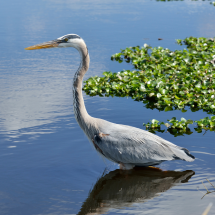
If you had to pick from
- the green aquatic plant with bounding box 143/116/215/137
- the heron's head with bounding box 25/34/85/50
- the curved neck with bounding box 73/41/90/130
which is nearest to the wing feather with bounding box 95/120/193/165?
the curved neck with bounding box 73/41/90/130

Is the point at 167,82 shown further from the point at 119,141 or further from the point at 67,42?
the point at 67,42

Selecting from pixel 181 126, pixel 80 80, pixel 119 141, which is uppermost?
pixel 80 80

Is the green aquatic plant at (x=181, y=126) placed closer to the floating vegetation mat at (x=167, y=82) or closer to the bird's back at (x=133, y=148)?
the floating vegetation mat at (x=167, y=82)

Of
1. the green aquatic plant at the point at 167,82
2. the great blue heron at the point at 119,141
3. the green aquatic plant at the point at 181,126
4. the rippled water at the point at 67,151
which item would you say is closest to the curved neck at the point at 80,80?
the great blue heron at the point at 119,141

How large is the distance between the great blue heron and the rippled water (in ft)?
1.32

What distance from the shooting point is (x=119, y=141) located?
5.85 meters

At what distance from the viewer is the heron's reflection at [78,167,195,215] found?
529 centimetres

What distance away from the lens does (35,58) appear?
13.3 meters

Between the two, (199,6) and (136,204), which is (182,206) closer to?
(136,204)

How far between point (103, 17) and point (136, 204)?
1729 centimetres

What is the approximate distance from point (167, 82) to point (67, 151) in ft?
13.7

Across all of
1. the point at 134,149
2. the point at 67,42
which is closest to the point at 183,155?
the point at 134,149

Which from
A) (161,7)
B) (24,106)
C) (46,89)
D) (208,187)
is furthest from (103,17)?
(208,187)

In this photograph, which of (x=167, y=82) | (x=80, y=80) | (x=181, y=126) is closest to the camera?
(x=80, y=80)
